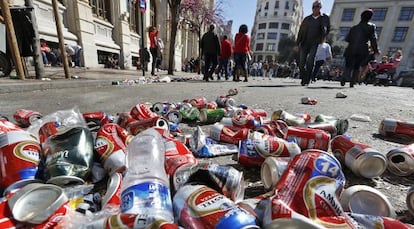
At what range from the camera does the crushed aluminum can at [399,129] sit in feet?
5.64

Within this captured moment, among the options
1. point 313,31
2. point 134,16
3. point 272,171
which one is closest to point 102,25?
point 134,16

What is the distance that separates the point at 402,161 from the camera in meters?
1.14

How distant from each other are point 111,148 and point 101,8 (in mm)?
11338

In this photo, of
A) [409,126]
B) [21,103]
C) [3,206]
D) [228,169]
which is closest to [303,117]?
[409,126]

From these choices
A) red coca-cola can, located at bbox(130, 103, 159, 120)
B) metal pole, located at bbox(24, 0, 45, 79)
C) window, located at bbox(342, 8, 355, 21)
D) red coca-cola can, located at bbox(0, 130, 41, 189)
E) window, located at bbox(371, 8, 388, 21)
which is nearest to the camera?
red coca-cola can, located at bbox(0, 130, 41, 189)

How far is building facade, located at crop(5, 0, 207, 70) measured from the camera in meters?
7.61

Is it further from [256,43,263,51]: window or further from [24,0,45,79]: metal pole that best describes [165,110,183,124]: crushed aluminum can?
[256,43,263,51]: window

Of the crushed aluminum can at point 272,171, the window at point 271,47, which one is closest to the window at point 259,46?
the window at point 271,47

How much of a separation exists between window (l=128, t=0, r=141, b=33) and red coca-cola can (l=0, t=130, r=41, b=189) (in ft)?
43.0

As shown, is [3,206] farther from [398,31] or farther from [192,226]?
[398,31]

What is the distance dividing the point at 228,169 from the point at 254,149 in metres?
0.39

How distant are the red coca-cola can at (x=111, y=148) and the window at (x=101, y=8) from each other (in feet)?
34.5

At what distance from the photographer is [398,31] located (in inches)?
1321

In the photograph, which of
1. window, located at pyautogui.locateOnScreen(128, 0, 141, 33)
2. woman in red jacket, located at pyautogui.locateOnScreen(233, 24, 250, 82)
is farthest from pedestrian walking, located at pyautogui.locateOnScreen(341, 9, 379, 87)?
window, located at pyautogui.locateOnScreen(128, 0, 141, 33)
